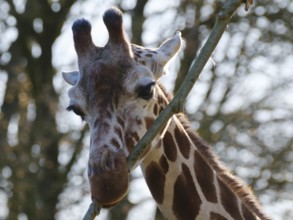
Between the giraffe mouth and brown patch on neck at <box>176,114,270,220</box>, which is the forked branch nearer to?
the giraffe mouth

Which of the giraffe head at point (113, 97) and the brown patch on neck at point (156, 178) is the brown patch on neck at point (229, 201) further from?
the giraffe head at point (113, 97)

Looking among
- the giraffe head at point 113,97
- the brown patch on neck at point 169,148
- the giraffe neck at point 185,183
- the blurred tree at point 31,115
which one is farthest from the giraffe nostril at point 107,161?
the blurred tree at point 31,115

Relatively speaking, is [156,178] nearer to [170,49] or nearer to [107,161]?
[107,161]

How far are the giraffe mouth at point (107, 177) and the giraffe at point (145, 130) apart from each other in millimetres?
16

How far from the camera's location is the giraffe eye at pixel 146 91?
7706 mm

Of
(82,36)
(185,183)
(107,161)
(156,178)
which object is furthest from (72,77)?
(107,161)

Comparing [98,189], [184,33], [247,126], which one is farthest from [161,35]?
[98,189]

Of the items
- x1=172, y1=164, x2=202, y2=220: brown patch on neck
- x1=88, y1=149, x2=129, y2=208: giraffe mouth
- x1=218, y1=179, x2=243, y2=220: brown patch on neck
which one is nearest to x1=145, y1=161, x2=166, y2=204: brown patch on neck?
x1=172, y1=164, x2=202, y2=220: brown patch on neck

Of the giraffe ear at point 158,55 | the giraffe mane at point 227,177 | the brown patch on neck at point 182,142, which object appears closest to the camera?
the giraffe ear at point 158,55

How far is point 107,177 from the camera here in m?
7.07

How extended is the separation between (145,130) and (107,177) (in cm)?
84

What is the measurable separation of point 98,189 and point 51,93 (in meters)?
12.4

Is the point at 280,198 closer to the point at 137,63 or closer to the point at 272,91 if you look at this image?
the point at 272,91

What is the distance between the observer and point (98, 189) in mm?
7102
